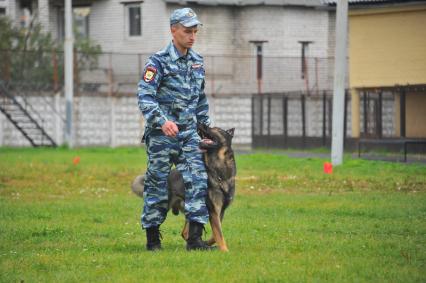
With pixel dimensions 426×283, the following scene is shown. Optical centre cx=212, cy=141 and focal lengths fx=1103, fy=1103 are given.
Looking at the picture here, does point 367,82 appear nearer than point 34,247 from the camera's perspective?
No

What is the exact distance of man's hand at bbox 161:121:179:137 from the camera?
10008 millimetres

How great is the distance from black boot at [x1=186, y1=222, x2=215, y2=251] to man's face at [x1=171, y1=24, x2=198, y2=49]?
172 centimetres

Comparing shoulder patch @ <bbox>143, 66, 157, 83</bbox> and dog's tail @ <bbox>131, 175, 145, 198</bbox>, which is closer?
shoulder patch @ <bbox>143, 66, 157, 83</bbox>

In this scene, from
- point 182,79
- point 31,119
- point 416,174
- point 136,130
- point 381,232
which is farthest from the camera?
point 136,130

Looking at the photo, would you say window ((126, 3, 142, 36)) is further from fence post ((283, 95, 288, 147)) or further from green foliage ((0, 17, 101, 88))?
fence post ((283, 95, 288, 147))

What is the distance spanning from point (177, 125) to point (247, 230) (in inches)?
→ 110

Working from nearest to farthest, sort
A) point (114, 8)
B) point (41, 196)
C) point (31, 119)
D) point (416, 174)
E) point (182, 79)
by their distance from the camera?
point (182, 79) → point (41, 196) → point (416, 174) → point (31, 119) → point (114, 8)

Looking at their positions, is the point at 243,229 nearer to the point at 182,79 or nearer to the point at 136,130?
the point at 182,79

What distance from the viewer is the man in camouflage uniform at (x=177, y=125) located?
34.0ft

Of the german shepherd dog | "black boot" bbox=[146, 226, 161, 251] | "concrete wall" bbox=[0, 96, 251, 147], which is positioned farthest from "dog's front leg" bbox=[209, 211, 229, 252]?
"concrete wall" bbox=[0, 96, 251, 147]

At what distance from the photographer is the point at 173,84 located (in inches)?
412

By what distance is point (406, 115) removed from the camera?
114 ft

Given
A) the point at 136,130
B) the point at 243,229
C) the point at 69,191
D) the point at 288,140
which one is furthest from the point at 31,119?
the point at 243,229

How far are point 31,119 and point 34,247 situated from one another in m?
29.6
